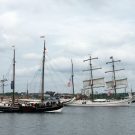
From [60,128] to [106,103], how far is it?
100027mm

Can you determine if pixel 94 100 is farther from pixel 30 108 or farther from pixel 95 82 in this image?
pixel 30 108

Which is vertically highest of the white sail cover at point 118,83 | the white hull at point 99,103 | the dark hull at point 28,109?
the white sail cover at point 118,83

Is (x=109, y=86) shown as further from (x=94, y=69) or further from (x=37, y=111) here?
(x=37, y=111)

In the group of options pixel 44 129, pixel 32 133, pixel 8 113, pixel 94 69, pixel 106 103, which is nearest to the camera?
pixel 32 133

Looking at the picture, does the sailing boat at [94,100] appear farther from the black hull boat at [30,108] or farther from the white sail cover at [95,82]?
the black hull boat at [30,108]

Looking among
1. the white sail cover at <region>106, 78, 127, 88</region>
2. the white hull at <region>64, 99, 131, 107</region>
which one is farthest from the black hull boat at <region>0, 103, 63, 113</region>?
the white sail cover at <region>106, 78, 127, 88</region>

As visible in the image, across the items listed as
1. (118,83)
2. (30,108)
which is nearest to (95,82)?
(118,83)

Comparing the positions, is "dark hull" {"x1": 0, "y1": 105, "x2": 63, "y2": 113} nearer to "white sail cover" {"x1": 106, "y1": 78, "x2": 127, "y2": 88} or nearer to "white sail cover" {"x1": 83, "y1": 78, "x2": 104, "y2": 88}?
"white sail cover" {"x1": 83, "y1": 78, "x2": 104, "y2": 88}

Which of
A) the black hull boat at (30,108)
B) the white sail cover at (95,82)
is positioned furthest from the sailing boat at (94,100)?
the black hull boat at (30,108)

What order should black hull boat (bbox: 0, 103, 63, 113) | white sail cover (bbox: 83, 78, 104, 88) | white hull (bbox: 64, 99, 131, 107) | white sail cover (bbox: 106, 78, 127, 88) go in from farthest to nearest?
white sail cover (bbox: 83, 78, 104, 88), white sail cover (bbox: 106, 78, 127, 88), white hull (bbox: 64, 99, 131, 107), black hull boat (bbox: 0, 103, 63, 113)

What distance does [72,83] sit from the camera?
17212 centimetres

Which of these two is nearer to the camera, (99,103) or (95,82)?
(99,103)

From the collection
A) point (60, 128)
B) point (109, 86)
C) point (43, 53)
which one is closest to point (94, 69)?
point (109, 86)

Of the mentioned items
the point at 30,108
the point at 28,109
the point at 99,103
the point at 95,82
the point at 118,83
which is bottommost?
the point at 28,109
